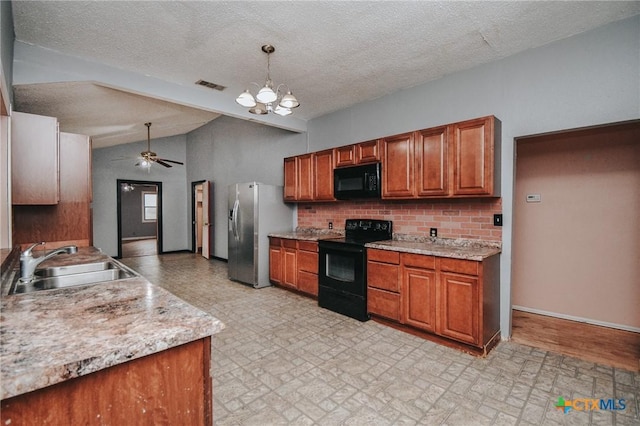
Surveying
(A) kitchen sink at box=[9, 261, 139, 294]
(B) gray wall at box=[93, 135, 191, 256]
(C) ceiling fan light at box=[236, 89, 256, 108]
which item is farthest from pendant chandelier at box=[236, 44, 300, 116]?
(B) gray wall at box=[93, 135, 191, 256]

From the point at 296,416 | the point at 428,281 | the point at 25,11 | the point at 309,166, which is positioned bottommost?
the point at 296,416

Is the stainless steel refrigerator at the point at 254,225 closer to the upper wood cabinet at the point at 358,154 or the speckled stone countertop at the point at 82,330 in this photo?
the upper wood cabinet at the point at 358,154

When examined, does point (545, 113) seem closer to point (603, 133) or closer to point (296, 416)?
point (603, 133)

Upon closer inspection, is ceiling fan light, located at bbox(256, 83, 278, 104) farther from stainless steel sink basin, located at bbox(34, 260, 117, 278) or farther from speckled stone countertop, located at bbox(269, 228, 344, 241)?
speckled stone countertop, located at bbox(269, 228, 344, 241)

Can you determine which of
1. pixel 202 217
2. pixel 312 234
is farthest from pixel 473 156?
pixel 202 217

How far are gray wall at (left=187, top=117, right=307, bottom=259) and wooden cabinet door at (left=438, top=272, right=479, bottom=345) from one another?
3.09 metres

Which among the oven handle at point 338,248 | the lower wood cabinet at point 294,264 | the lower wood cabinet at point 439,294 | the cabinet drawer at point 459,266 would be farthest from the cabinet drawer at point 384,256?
the lower wood cabinet at point 294,264

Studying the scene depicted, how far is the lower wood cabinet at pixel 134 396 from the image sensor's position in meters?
0.82

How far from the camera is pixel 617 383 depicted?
7.23ft

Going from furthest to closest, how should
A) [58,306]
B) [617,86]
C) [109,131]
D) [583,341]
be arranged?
[109,131], [583,341], [617,86], [58,306]

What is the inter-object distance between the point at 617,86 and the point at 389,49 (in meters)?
1.84

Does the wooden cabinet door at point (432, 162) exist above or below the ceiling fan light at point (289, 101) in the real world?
below

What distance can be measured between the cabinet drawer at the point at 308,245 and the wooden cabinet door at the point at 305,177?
2.19 feet

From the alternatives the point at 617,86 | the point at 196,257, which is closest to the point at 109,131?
the point at 196,257
